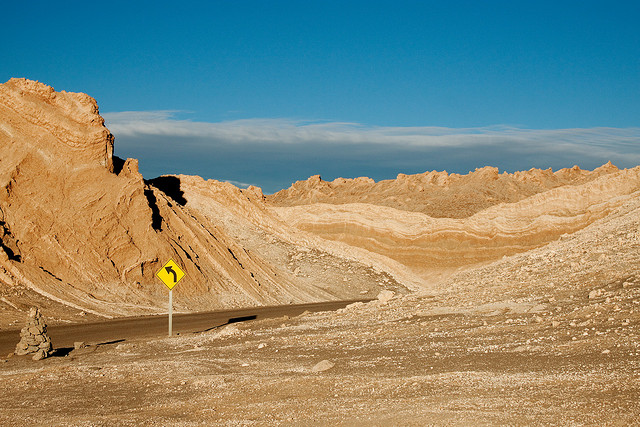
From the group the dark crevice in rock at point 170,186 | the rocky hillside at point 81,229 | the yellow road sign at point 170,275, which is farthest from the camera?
the dark crevice in rock at point 170,186

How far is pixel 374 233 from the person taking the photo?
45688 mm

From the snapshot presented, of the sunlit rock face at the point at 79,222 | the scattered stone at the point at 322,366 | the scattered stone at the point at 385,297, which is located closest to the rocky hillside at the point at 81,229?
the sunlit rock face at the point at 79,222

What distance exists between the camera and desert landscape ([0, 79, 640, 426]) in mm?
8781

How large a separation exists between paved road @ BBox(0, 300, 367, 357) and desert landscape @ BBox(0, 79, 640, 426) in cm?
145

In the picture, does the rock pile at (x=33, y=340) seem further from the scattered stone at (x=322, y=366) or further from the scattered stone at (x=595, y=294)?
the scattered stone at (x=595, y=294)

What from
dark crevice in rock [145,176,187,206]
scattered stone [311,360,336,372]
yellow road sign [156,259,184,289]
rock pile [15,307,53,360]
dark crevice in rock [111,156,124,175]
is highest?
dark crevice in rock [111,156,124,175]

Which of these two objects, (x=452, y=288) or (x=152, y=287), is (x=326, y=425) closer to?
(x=452, y=288)

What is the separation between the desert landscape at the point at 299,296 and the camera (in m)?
8.78

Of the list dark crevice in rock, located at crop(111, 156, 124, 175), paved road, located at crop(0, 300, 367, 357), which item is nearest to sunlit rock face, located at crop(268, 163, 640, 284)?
dark crevice in rock, located at crop(111, 156, 124, 175)

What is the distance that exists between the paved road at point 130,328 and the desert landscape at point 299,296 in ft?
4.74

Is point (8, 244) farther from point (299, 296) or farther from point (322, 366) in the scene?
point (322, 366)

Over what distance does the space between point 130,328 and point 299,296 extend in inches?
579

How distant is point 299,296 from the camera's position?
34406 mm

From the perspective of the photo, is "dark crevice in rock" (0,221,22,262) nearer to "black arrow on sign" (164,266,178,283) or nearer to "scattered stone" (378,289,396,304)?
"black arrow on sign" (164,266,178,283)
